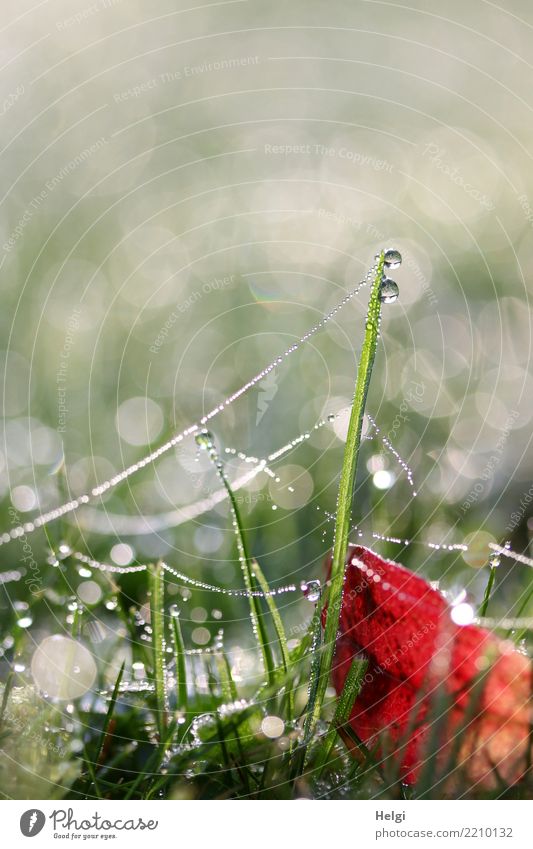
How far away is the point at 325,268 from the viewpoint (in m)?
1.21

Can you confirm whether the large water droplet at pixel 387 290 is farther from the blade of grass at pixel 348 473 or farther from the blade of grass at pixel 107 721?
the blade of grass at pixel 107 721

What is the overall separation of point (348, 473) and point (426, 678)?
11 cm

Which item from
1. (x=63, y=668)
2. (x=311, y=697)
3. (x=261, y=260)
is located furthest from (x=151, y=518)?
(x=261, y=260)

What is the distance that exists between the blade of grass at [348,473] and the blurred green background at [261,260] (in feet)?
0.98

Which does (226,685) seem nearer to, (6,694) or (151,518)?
(6,694)

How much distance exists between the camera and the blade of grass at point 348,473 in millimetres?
394

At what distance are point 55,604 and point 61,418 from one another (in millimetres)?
383

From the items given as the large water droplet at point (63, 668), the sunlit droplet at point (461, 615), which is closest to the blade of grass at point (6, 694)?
the large water droplet at point (63, 668)

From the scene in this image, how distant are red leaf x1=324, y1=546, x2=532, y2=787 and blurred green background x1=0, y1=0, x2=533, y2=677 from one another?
28 cm

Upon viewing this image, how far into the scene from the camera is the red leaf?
14.7 inches

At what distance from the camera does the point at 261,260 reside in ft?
3.96

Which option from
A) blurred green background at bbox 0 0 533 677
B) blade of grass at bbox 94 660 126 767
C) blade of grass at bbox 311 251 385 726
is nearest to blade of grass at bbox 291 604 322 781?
blade of grass at bbox 311 251 385 726

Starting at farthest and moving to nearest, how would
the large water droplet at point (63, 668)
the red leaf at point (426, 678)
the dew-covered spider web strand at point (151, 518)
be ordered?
1. the dew-covered spider web strand at point (151, 518)
2. the large water droplet at point (63, 668)
3. the red leaf at point (426, 678)

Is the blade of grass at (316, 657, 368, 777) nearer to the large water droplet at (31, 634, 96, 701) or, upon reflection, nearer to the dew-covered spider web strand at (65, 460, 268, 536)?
the large water droplet at (31, 634, 96, 701)
